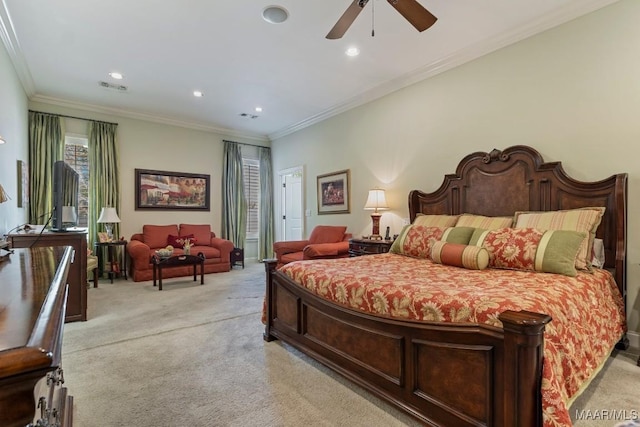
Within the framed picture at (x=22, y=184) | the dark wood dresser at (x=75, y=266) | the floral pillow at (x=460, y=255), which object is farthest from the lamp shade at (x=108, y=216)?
the floral pillow at (x=460, y=255)

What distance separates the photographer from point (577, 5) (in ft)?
9.71

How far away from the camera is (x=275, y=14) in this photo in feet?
10.2

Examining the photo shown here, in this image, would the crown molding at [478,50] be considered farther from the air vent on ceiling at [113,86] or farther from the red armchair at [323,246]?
the air vent on ceiling at [113,86]

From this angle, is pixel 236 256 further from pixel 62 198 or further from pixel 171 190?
pixel 62 198

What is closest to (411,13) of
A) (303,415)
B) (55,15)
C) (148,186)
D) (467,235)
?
(467,235)

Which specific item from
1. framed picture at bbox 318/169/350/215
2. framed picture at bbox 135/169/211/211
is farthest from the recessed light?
framed picture at bbox 135/169/211/211

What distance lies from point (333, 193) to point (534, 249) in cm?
370

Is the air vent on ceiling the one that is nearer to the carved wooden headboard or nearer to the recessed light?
the recessed light

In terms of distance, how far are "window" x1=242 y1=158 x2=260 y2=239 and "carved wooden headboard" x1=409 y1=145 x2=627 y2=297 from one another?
14.1 feet

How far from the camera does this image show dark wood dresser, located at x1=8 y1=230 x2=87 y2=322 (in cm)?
341

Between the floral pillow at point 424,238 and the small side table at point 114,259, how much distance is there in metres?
4.64

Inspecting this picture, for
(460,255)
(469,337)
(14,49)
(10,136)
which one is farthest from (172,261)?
(469,337)

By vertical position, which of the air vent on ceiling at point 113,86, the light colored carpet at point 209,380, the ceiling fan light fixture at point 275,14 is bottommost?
the light colored carpet at point 209,380

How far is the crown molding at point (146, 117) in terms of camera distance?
538 centimetres
